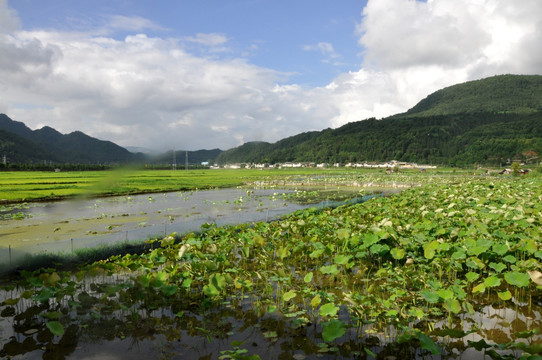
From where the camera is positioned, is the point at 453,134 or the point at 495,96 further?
the point at 495,96

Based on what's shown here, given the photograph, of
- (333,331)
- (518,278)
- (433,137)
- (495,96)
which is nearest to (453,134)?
(433,137)

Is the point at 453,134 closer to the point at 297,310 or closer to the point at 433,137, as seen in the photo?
the point at 433,137

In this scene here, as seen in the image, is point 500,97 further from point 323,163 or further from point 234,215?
point 234,215

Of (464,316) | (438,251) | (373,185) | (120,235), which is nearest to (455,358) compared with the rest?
(464,316)

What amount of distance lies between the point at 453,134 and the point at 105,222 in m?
128

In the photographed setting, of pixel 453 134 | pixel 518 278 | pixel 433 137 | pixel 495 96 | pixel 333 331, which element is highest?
pixel 495 96

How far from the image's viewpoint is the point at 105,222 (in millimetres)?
15359

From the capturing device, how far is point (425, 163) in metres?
109

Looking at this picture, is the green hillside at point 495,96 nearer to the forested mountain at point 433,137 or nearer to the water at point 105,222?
the forested mountain at point 433,137

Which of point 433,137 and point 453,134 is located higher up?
point 453,134

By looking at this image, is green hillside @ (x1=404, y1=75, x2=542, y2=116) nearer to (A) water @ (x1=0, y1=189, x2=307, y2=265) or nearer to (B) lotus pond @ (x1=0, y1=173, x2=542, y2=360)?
(A) water @ (x1=0, y1=189, x2=307, y2=265)

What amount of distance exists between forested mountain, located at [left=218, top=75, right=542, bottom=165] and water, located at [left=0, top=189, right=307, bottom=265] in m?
88.6

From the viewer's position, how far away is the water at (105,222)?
35.1 feet

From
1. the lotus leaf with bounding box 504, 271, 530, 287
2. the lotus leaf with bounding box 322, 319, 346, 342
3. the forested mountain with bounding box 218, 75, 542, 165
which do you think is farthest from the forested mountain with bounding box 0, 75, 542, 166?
the lotus leaf with bounding box 322, 319, 346, 342
